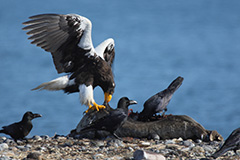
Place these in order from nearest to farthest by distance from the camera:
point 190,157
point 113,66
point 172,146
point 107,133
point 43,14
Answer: point 190,157, point 172,146, point 107,133, point 43,14, point 113,66

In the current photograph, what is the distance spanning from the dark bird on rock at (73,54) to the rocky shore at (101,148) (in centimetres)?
122

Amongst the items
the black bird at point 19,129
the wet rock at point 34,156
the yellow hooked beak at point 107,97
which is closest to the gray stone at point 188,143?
the yellow hooked beak at point 107,97

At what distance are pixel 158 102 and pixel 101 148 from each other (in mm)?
2481

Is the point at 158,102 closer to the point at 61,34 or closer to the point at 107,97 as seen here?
the point at 107,97

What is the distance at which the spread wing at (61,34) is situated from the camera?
8.97 m

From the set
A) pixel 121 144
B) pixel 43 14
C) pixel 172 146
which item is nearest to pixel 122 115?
pixel 121 144

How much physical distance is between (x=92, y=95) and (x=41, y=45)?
155 cm

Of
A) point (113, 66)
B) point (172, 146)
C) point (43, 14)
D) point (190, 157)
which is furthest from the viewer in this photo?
point (113, 66)

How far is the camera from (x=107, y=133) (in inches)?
317

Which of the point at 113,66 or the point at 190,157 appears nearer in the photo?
the point at 190,157

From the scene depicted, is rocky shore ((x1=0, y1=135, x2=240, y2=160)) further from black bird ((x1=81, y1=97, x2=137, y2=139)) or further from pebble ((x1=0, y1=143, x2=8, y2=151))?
black bird ((x1=81, y1=97, x2=137, y2=139))

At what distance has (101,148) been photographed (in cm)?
734

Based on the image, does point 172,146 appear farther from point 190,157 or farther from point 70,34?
point 70,34

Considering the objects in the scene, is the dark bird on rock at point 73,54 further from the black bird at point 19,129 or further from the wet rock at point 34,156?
the wet rock at point 34,156
